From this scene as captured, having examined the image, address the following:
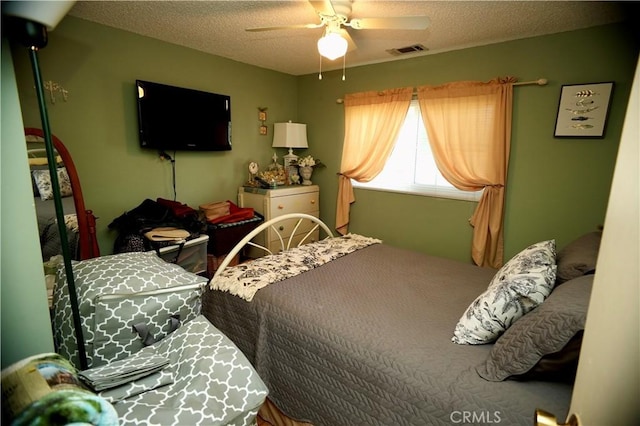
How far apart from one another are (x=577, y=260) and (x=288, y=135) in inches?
124

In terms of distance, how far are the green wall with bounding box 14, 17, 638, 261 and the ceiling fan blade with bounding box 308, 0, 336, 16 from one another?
1751 mm

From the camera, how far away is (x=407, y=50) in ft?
10.1

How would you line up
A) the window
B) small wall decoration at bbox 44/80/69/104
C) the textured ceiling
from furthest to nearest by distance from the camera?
the window → small wall decoration at bbox 44/80/69/104 → the textured ceiling

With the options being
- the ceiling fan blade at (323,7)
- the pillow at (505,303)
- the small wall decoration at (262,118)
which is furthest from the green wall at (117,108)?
the pillow at (505,303)

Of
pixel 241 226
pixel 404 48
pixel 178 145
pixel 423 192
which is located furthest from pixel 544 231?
pixel 178 145

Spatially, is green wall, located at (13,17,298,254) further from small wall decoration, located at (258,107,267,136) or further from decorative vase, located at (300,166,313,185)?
decorative vase, located at (300,166,313,185)

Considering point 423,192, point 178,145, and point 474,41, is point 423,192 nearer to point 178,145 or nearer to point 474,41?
point 474,41

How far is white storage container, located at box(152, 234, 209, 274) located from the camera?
258cm

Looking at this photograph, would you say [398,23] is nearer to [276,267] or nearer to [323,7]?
[323,7]

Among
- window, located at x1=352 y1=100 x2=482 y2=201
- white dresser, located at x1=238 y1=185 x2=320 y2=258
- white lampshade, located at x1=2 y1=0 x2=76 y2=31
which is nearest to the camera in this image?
white lampshade, located at x1=2 y1=0 x2=76 y2=31

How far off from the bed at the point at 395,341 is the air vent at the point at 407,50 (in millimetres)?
2120

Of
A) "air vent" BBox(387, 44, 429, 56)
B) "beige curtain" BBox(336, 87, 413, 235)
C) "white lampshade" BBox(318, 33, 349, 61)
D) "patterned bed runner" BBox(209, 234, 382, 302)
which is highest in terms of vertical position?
"air vent" BBox(387, 44, 429, 56)

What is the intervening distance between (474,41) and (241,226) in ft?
9.19

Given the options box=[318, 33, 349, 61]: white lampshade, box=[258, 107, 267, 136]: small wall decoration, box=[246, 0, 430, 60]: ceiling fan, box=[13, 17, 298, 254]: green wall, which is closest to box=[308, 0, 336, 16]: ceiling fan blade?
box=[246, 0, 430, 60]: ceiling fan
